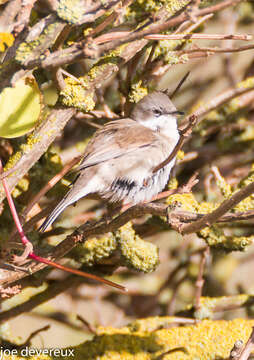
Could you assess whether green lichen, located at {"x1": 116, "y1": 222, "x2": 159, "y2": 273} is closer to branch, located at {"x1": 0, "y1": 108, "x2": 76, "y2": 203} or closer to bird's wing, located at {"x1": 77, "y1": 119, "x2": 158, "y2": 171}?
bird's wing, located at {"x1": 77, "y1": 119, "x2": 158, "y2": 171}

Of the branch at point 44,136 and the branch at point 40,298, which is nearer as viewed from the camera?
the branch at point 44,136

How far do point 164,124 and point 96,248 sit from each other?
0.81 metres

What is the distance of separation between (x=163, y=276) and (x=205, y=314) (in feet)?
3.28

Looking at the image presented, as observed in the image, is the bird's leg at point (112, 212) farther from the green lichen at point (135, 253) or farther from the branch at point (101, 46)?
the branch at point (101, 46)

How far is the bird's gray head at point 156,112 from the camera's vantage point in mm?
2875

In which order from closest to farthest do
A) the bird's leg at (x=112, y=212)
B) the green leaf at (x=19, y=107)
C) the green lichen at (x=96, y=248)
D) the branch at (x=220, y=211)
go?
the branch at (x=220, y=211) < the green leaf at (x=19, y=107) < the bird's leg at (x=112, y=212) < the green lichen at (x=96, y=248)

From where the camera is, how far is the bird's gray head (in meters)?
2.88

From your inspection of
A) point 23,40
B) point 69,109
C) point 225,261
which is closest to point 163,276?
point 225,261

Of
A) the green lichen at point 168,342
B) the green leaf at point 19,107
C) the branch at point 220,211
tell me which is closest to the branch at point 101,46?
the green leaf at point 19,107

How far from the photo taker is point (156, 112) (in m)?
2.96

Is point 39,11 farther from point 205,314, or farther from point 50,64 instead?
point 205,314

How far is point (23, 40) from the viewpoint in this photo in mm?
1921

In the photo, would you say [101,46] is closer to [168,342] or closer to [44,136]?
[44,136]

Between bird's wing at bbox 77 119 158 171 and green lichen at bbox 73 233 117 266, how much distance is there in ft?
1.44
